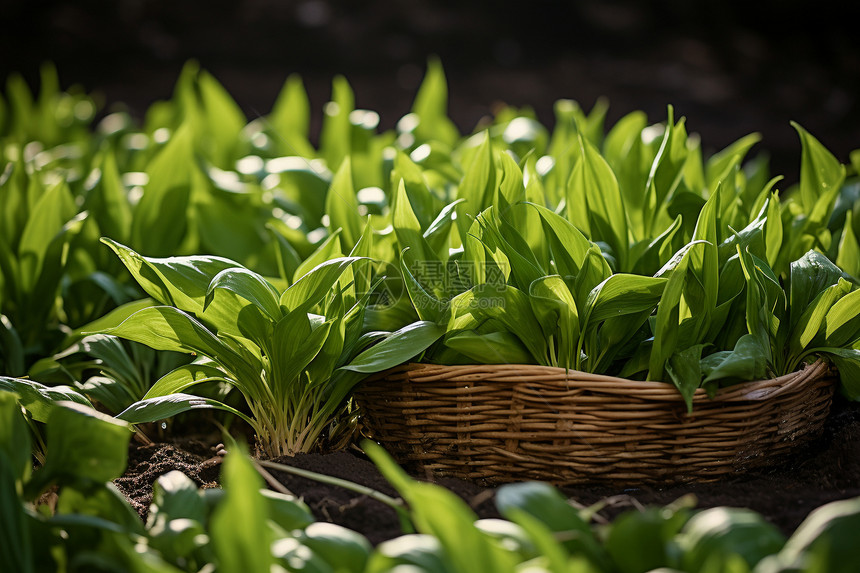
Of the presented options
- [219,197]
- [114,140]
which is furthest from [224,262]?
[114,140]

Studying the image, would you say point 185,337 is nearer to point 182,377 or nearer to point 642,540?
point 182,377

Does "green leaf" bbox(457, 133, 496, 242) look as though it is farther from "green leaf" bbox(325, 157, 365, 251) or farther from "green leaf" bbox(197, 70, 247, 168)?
"green leaf" bbox(197, 70, 247, 168)

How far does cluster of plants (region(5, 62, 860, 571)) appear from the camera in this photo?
2.01 feet

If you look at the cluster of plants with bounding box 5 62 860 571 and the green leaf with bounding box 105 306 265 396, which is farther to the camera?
the green leaf with bounding box 105 306 265 396

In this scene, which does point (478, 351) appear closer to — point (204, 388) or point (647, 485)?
point (647, 485)

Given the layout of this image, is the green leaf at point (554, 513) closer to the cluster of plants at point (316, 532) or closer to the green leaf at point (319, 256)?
the cluster of plants at point (316, 532)

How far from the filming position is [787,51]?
2.76 metres

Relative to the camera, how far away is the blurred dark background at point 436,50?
3004 millimetres

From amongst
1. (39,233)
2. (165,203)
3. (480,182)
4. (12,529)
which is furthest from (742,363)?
(39,233)

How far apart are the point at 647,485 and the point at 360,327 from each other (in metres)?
0.41

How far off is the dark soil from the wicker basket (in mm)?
26

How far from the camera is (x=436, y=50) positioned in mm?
3420

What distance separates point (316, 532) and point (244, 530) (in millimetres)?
99

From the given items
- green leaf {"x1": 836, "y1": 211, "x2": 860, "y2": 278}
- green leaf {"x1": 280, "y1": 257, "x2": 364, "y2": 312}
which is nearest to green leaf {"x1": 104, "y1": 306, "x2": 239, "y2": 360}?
green leaf {"x1": 280, "y1": 257, "x2": 364, "y2": 312}
